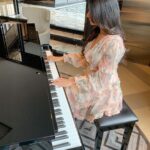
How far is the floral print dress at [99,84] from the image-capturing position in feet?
4.53

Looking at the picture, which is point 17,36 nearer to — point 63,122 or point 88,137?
point 63,122

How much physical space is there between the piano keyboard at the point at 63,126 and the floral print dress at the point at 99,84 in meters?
0.19

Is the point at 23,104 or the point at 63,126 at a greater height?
the point at 23,104

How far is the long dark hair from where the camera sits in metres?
1.33

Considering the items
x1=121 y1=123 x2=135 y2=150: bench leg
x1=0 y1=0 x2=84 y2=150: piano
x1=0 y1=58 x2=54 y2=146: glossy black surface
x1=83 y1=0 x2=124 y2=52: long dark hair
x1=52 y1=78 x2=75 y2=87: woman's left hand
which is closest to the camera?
x1=0 y1=58 x2=54 y2=146: glossy black surface

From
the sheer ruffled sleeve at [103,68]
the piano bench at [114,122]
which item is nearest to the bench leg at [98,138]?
the piano bench at [114,122]

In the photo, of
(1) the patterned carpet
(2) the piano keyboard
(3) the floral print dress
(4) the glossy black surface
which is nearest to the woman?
(3) the floral print dress

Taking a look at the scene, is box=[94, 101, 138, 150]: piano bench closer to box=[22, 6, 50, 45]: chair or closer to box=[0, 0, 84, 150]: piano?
box=[0, 0, 84, 150]: piano

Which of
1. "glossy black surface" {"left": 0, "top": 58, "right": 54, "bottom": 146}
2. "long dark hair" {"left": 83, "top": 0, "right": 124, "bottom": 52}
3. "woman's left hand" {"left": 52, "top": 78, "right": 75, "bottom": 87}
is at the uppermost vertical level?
"long dark hair" {"left": 83, "top": 0, "right": 124, "bottom": 52}

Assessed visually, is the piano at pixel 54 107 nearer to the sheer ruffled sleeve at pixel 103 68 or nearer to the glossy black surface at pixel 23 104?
the glossy black surface at pixel 23 104

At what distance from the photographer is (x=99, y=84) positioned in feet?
4.85

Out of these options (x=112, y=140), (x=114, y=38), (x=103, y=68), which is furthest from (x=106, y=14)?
(x=112, y=140)

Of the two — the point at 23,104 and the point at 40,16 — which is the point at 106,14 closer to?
the point at 23,104

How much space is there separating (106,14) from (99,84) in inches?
18.6
